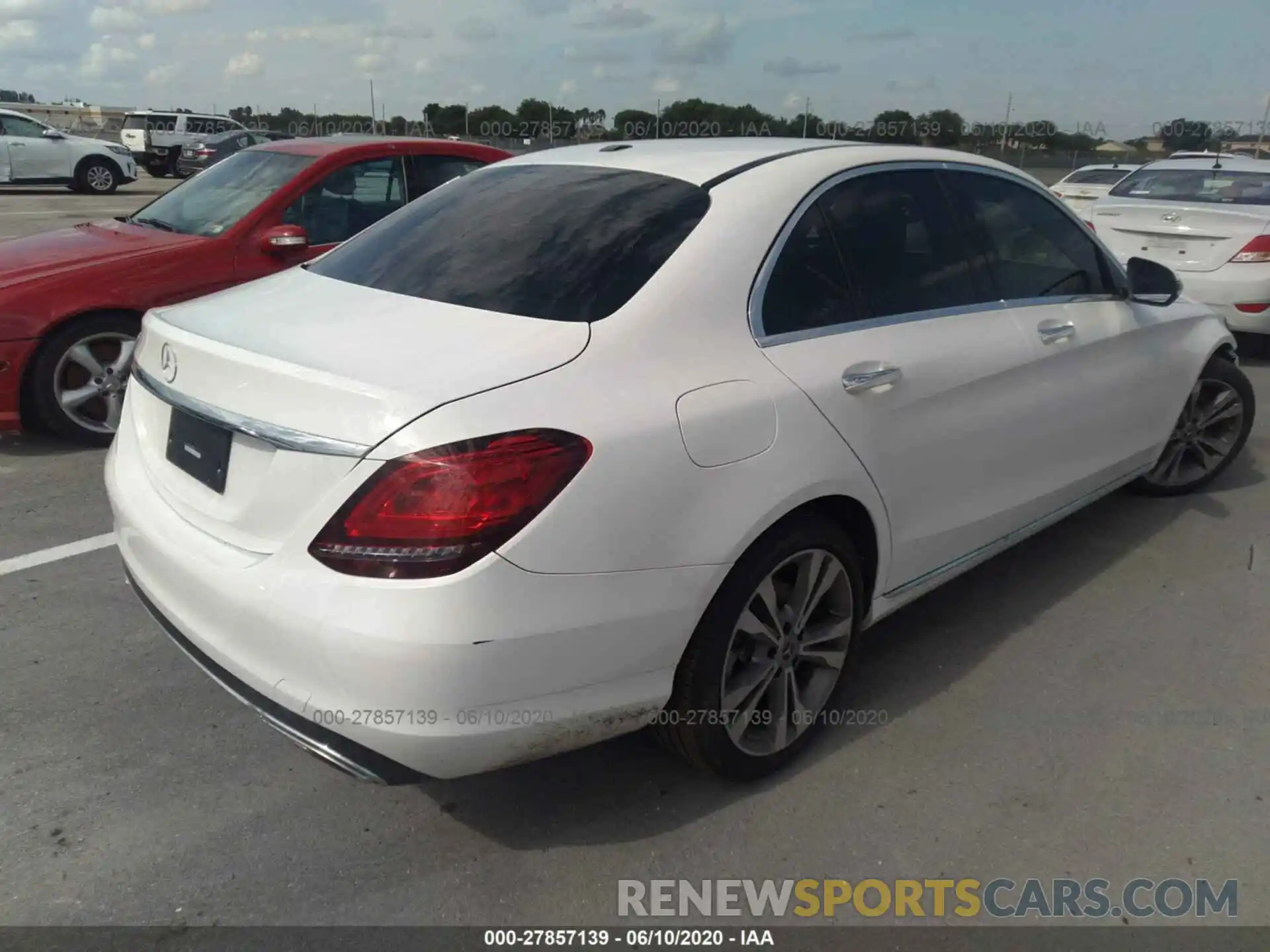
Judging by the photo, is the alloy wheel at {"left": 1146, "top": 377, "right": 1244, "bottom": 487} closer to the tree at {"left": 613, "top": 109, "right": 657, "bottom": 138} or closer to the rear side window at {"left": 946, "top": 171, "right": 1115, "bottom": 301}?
the rear side window at {"left": 946, "top": 171, "right": 1115, "bottom": 301}

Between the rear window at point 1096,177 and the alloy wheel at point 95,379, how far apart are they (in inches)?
537

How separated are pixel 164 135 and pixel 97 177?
754 centimetres

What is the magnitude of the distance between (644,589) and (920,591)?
133 cm

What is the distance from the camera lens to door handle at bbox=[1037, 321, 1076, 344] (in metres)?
3.51

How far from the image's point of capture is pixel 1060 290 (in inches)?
148

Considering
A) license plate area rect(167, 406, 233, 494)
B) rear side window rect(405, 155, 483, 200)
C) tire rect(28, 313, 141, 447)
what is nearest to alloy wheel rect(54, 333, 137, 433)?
tire rect(28, 313, 141, 447)

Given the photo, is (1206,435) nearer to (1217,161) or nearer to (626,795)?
(626,795)

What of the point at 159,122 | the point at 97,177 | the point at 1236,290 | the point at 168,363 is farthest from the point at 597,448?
the point at 159,122

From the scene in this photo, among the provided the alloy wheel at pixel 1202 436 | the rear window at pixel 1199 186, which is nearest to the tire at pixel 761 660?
the alloy wheel at pixel 1202 436

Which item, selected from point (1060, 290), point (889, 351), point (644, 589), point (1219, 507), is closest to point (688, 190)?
point (889, 351)

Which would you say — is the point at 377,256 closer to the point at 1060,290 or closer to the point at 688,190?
the point at 688,190

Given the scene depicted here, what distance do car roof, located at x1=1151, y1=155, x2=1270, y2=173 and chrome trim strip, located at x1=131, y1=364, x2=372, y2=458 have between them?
937 cm

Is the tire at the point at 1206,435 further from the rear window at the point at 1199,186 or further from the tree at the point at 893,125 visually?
the tree at the point at 893,125

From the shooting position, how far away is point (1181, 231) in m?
7.75
